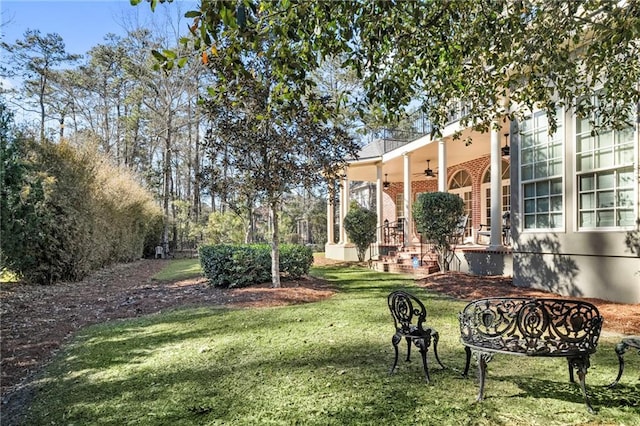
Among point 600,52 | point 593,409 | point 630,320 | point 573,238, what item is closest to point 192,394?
point 593,409

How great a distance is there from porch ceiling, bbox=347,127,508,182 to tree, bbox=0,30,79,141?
19.0m

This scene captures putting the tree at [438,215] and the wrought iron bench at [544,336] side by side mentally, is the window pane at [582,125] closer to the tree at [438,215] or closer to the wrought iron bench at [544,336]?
the tree at [438,215]

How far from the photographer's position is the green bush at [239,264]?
9.26 m

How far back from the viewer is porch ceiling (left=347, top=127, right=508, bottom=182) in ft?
43.3

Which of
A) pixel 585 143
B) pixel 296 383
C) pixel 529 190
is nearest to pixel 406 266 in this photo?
pixel 529 190

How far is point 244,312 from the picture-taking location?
22.0ft

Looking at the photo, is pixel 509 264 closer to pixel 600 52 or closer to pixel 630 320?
pixel 630 320

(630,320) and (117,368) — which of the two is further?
(630,320)

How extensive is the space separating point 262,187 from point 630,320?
661 centimetres

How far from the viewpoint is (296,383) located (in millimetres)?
3602

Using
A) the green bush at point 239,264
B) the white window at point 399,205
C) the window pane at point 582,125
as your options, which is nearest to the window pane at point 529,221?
the window pane at point 582,125

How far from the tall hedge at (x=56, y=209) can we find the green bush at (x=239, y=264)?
3887 millimetres

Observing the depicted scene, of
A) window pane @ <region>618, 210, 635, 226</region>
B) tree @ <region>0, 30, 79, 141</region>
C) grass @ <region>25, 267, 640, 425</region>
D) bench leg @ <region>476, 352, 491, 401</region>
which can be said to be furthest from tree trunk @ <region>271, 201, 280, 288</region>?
tree @ <region>0, 30, 79, 141</region>

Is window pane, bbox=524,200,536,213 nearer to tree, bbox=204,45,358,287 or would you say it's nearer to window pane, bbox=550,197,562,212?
window pane, bbox=550,197,562,212
